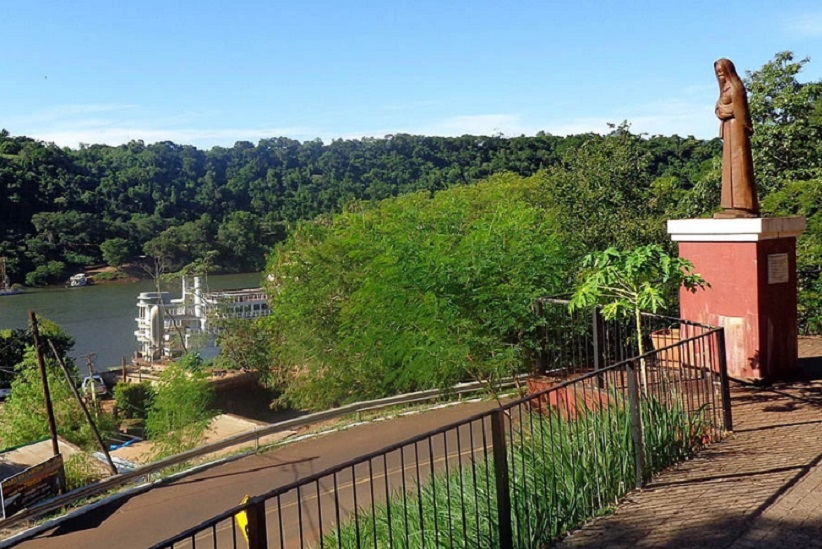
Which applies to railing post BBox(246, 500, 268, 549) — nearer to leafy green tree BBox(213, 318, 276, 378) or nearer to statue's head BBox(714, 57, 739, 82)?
statue's head BBox(714, 57, 739, 82)

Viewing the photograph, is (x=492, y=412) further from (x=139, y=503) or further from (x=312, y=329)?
(x=312, y=329)

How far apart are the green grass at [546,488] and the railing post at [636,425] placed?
0.16 ft

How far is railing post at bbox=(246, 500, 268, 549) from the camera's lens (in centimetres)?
272

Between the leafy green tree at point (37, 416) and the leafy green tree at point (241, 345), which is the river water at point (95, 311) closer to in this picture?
the leafy green tree at point (241, 345)

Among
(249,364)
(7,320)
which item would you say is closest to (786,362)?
(249,364)

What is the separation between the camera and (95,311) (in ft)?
206

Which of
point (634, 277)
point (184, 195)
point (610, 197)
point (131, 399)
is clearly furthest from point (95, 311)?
point (634, 277)

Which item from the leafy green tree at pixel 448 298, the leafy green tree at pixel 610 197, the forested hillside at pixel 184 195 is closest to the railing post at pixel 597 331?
the leafy green tree at pixel 448 298

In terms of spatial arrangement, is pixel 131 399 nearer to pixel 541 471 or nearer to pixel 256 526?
pixel 541 471

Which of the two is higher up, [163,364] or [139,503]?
[139,503]

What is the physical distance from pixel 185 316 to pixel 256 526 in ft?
167

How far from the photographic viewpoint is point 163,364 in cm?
4466

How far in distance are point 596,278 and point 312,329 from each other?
1806 cm

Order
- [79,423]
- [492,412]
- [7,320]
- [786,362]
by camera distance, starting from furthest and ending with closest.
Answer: [7,320], [79,423], [786,362], [492,412]
